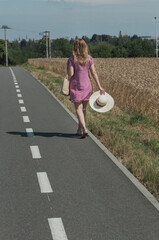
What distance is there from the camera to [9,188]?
20.7 ft

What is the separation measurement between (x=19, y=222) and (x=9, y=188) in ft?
4.42

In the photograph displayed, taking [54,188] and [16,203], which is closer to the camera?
[16,203]

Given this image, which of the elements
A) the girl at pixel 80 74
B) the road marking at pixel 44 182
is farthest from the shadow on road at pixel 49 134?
the road marking at pixel 44 182

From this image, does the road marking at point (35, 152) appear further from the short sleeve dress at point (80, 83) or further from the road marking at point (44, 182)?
the short sleeve dress at point (80, 83)

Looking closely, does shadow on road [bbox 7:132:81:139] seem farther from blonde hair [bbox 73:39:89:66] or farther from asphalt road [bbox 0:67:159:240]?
blonde hair [bbox 73:39:89:66]

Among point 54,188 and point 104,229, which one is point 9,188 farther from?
point 104,229

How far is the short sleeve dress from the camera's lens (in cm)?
941

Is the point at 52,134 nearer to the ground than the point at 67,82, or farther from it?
nearer to the ground

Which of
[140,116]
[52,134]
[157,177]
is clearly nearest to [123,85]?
[140,116]

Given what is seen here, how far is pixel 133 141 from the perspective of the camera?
9961 mm

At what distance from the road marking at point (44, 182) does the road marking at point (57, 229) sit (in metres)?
1.13

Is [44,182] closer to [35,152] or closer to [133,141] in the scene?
[35,152]

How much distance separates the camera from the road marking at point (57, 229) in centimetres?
463

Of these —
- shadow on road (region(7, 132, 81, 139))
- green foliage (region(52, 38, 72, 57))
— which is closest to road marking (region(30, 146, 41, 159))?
shadow on road (region(7, 132, 81, 139))
